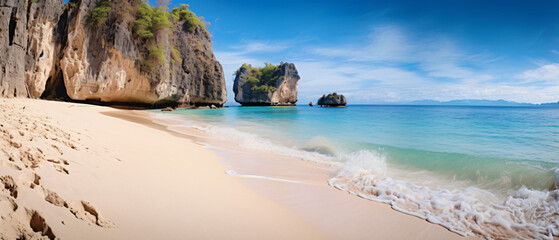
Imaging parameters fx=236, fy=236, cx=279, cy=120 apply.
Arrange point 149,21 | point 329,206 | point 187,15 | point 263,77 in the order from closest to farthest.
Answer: point 329,206 < point 149,21 < point 187,15 < point 263,77

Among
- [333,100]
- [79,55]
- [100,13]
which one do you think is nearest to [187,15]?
[100,13]

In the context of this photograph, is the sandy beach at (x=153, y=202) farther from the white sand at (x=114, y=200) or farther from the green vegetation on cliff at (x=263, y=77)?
the green vegetation on cliff at (x=263, y=77)

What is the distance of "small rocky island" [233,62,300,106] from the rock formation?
33.2m

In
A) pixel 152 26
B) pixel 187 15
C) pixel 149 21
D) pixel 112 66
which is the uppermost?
pixel 187 15

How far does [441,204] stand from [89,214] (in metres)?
3.61

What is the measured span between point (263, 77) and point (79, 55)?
47.5 meters

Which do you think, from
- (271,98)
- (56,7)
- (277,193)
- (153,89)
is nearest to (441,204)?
(277,193)

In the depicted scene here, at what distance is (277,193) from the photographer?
3.08m

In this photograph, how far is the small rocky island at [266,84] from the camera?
59969mm

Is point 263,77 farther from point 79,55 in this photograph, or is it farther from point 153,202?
point 153,202

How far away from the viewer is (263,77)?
205 ft

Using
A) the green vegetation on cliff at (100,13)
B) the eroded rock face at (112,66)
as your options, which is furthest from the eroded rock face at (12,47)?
the green vegetation on cliff at (100,13)

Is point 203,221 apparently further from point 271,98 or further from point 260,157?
point 271,98

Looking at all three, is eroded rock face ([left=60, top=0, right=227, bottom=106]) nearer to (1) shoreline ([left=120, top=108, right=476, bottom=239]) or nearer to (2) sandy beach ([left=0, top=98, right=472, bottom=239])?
(2) sandy beach ([left=0, top=98, right=472, bottom=239])
